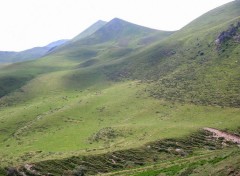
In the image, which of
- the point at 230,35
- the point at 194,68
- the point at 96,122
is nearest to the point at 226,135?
the point at 96,122

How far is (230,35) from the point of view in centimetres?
15388

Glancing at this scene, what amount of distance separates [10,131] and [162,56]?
9707cm

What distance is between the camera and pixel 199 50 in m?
157

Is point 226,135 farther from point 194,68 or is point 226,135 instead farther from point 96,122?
point 194,68

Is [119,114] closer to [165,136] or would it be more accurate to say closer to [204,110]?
[204,110]

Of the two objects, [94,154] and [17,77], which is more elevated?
[17,77]

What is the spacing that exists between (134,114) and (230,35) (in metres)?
76.3

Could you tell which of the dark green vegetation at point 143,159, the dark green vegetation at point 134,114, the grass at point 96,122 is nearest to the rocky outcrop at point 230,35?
the dark green vegetation at point 134,114

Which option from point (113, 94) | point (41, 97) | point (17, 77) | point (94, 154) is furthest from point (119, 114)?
point (17, 77)

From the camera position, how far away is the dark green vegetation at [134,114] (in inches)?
2315

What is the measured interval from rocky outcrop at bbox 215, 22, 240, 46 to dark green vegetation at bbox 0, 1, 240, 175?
83cm

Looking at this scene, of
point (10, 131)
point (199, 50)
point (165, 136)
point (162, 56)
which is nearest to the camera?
point (165, 136)

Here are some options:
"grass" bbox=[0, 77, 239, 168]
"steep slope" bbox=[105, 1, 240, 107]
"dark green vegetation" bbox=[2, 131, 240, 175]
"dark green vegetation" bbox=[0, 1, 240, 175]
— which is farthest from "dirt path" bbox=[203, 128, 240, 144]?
"steep slope" bbox=[105, 1, 240, 107]

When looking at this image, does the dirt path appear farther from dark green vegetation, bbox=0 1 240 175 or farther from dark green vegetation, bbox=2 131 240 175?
dark green vegetation, bbox=0 1 240 175
